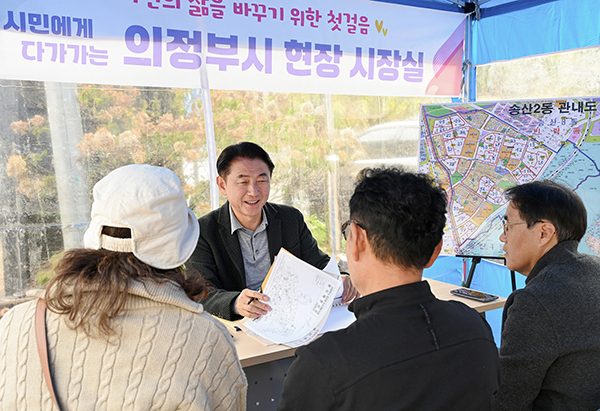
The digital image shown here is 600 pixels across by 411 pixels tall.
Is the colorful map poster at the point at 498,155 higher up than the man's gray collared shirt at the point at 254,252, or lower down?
higher up

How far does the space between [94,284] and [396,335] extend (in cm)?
63

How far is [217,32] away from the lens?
3215mm

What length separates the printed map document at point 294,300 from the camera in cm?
183

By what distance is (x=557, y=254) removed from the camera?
161 cm

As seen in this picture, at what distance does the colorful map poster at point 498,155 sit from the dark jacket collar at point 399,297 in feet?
8.33

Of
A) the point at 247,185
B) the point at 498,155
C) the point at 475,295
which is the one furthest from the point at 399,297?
the point at 498,155

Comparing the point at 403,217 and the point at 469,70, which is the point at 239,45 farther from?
the point at 403,217

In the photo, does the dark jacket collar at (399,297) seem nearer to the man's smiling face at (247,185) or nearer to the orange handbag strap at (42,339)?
the orange handbag strap at (42,339)

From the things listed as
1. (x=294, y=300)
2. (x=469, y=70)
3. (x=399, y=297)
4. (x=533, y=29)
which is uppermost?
(x=533, y=29)

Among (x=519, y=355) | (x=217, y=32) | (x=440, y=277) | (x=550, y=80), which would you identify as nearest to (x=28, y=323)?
(x=519, y=355)

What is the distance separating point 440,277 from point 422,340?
3671 millimetres

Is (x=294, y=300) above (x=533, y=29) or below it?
below

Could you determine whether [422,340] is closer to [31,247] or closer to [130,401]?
[130,401]

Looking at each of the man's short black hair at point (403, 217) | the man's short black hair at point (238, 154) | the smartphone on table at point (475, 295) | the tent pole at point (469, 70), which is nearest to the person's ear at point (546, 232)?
the smartphone on table at point (475, 295)
